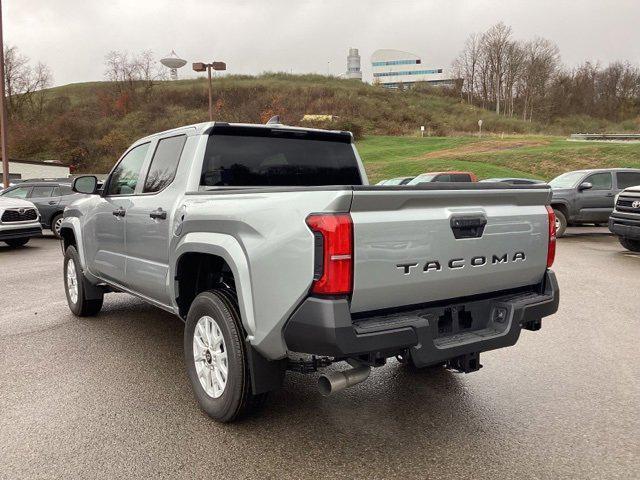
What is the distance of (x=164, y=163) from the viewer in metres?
4.30

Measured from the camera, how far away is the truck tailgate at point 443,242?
2627 mm

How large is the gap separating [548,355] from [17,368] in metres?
4.58

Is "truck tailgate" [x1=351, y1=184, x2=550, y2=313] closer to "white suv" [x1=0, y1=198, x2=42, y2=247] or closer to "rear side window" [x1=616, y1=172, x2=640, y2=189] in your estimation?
"white suv" [x1=0, y1=198, x2=42, y2=247]

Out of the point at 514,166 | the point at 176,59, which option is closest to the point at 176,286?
the point at 514,166

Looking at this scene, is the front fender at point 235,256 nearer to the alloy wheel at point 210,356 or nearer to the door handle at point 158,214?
the alloy wheel at point 210,356

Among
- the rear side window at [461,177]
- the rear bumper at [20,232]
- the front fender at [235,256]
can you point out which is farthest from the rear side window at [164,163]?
the rear side window at [461,177]

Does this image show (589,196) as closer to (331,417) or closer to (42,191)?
(331,417)

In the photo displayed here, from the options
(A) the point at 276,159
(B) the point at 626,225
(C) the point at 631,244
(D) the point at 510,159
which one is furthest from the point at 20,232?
(D) the point at 510,159

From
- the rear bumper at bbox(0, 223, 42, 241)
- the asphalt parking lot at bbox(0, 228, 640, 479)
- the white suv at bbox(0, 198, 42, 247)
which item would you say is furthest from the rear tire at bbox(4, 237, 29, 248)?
the asphalt parking lot at bbox(0, 228, 640, 479)

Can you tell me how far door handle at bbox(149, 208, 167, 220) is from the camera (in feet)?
12.8

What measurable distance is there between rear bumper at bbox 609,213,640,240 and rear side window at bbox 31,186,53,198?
14629mm

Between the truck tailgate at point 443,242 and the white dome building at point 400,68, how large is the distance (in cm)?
14175

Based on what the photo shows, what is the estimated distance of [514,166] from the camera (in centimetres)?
3153

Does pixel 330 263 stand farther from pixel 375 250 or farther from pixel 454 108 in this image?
pixel 454 108
